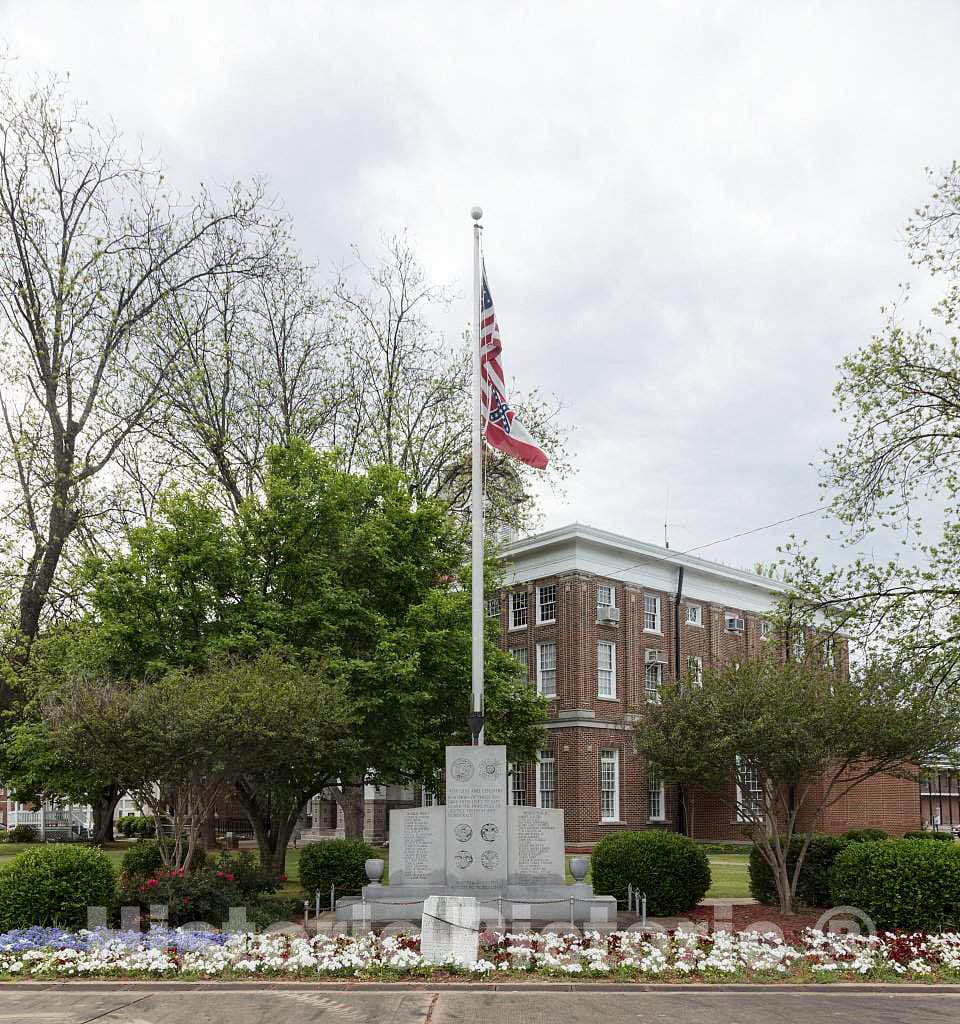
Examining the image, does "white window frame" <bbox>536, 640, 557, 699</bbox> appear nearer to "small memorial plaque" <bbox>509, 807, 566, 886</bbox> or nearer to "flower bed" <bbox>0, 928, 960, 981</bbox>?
"small memorial plaque" <bbox>509, 807, 566, 886</bbox>

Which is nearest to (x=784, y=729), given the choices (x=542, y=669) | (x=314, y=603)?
(x=314, y=603)

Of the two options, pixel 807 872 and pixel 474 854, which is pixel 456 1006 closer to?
pixel 474 854

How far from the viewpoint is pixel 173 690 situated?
17.6 m

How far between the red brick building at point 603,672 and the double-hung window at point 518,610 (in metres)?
0.05

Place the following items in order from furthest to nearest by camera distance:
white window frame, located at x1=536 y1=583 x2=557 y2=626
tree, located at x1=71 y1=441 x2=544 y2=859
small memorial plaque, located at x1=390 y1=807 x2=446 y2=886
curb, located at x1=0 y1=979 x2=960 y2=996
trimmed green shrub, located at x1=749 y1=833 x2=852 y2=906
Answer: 1. white window frame, located at x1=536 y1=583 x2=557 y2=626
2. tree, located at x1=71 y1=441 x2=544 y2=859
3. trimmed green shrub, located at x1=749 y1=833 x2=852 y2=906
4. small memorial plaque, located at x1=390 y1=807 x2=446 y2=886
5. curb, located at x1=0 y1=979 x2=960 y2=996

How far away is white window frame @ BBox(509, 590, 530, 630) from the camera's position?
45719mm

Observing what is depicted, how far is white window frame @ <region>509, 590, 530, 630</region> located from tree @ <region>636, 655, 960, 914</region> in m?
26.2

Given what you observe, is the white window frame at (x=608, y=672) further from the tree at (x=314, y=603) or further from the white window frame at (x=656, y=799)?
the tree at (x=314, y=603)

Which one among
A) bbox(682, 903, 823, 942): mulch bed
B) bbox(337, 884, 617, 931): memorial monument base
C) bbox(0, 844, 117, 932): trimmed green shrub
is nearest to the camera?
bbox(0, 844, 117, 932): trimmed green shrub

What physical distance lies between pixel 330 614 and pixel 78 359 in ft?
28.4

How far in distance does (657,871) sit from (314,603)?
32.5 feet

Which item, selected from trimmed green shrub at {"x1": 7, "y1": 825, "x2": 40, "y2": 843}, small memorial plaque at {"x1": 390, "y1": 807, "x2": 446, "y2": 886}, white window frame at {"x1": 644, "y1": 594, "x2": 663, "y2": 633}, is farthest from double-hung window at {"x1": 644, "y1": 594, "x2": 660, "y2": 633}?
trimmed green shrub at {"x1": 7, "y1": 825, "x2": 40, "y2": 843}

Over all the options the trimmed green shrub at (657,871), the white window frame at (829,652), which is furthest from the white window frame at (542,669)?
the trimmed green shrub at (657,871)

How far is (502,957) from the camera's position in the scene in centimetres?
1327
